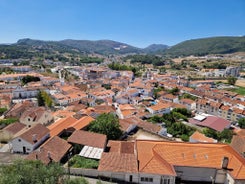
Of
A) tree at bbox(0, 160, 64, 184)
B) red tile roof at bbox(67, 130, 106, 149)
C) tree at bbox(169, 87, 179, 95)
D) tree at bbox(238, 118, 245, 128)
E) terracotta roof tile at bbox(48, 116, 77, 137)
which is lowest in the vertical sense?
tree at bbox(238, 118, 245, 128)

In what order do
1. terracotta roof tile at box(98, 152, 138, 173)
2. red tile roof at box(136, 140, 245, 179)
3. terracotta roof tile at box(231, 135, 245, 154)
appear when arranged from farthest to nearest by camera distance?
1. terracotta roof tile at box(231, 135, 245, 154)
2. red tile roof at box(136, 140, 245, 179)
3. terracotta roof tile at box(98, 152, 138, 173)

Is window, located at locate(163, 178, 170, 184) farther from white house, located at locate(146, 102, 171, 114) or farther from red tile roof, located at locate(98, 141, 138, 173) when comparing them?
white house, located at locate(146, 102, 171, 114)

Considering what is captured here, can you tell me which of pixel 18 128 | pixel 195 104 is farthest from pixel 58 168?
pixel 195 104

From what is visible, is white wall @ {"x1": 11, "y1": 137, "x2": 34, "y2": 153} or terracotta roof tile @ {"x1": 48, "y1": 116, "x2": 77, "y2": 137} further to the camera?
terracotta roof tile @ {"x1": 48, "y1": 116, "x2": 77, "y2": 137}

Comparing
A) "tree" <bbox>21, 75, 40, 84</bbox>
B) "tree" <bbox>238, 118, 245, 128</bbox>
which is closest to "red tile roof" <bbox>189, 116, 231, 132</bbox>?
"tree" <bbox>238, 118, 245, 128</bbox>

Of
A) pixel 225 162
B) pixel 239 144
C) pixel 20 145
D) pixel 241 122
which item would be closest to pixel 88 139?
pixel 20 145

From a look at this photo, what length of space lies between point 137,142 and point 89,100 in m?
41.9

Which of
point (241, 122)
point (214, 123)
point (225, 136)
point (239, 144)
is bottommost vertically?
point (241, 122)

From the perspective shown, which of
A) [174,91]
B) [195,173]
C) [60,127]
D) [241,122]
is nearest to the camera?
[195,173]

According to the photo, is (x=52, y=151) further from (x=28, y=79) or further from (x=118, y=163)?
(x=28, y=79)

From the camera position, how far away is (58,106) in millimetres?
58719

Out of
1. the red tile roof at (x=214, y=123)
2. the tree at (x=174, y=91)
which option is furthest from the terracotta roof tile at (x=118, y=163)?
the tree at (x=174, y=91)

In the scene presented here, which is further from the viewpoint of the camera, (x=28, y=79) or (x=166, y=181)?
(x=28, y=79)

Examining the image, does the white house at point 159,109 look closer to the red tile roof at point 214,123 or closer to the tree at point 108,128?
the red tile roof at point 214,123
